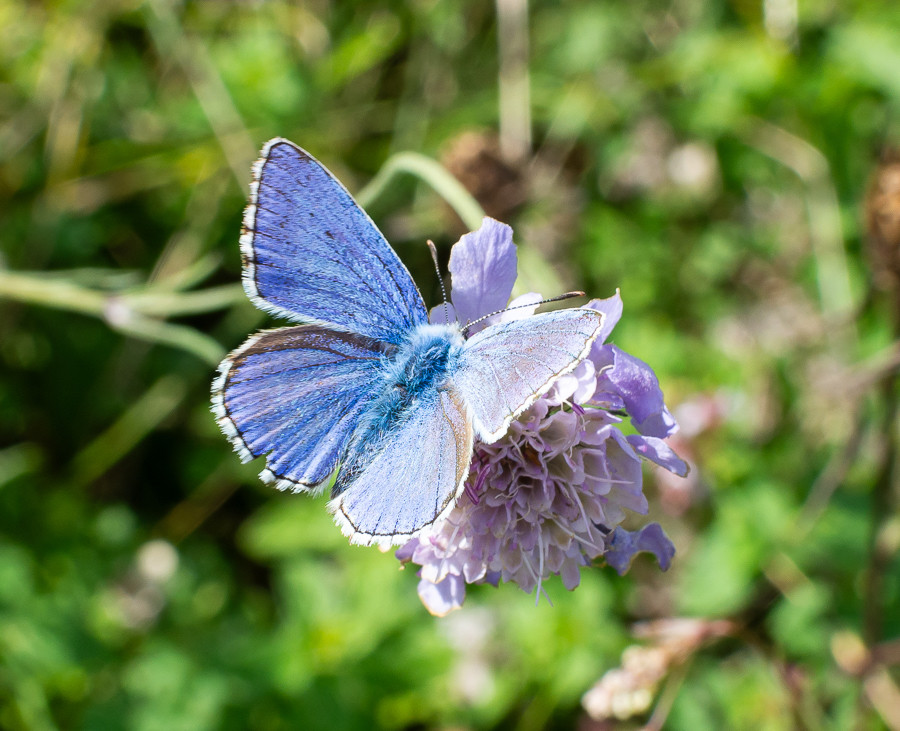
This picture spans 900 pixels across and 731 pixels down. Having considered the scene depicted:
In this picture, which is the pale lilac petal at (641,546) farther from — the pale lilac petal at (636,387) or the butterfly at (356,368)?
the butterfly at (356,368)

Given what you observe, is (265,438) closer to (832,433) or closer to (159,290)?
(159,290)

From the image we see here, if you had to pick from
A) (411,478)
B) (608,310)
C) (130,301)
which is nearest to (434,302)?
(130,301)

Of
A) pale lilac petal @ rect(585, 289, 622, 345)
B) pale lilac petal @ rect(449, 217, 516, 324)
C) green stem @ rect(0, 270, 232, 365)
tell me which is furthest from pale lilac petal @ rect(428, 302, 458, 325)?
green stem @ rect(0, 270, 232, 365)

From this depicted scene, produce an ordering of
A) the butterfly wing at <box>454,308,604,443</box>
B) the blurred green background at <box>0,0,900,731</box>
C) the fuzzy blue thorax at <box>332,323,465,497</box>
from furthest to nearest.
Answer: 1. the blurred green background at <box>0,0,900,731</box>
2. the fuzzy blue thorax at <box>332,323,465,497</box>
3. the butterfly wing at <box>454,308,604,443</box>

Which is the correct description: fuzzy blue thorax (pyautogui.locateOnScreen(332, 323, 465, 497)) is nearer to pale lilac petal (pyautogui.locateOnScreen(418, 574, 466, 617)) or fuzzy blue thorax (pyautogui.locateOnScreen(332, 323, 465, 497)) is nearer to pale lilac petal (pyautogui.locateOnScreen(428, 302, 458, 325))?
pale lilac petal (pyautogui.locateOnScreen(428, 302, 458, 325))

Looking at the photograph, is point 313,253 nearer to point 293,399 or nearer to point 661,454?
point 293,399

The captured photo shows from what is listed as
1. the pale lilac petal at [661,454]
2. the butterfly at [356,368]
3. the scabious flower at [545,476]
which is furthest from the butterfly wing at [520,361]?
the pale lilac petal at [661,454]

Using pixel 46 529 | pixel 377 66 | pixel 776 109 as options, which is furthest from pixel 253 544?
pixel 776 109
